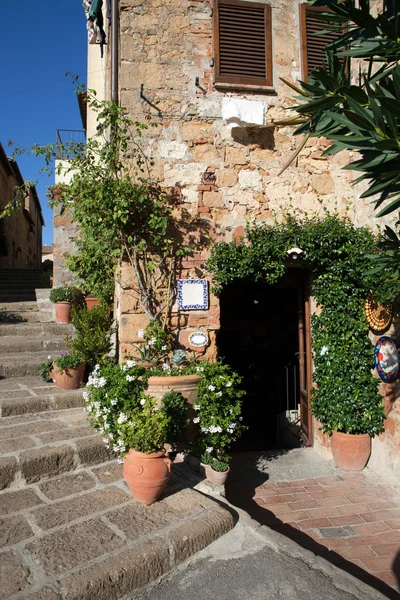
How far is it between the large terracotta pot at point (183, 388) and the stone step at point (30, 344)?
2.40 meters

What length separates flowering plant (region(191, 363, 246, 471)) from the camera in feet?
13.5

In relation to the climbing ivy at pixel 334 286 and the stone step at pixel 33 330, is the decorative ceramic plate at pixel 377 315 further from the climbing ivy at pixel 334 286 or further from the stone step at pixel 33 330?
the stone step at pixel 33 330

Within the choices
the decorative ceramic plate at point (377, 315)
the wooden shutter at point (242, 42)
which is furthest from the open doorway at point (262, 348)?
the wooden shutter at point (242, 42)

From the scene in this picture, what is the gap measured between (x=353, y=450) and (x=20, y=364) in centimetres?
416

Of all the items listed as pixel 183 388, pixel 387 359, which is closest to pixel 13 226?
pixel 183 388

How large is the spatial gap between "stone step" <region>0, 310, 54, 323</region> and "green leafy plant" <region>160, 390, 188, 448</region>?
426cm

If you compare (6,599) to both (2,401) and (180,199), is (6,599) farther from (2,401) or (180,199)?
(180,199)

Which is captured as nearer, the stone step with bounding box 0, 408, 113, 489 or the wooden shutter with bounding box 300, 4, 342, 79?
the stone step with bounding box 0, 408, 113, 489

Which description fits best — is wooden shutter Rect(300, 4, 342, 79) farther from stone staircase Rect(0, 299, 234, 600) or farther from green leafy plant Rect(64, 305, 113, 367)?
stone staircase Rect(0, 299, 234, 600)

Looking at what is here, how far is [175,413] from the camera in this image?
392cm

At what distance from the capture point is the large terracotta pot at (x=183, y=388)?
423cm

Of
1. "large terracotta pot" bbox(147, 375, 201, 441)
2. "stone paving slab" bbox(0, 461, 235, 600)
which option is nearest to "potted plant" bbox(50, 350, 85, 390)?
"large terracotta pot" bbox(147, 375, 201, 441)

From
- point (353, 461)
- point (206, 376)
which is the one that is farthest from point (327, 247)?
point (353, 461)

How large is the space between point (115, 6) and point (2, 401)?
4869 mm
